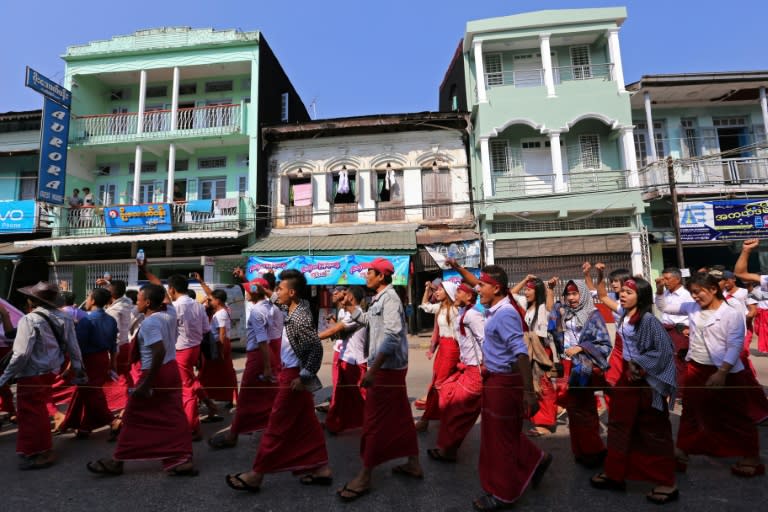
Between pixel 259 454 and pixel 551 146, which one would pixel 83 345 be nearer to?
pixel 259 454

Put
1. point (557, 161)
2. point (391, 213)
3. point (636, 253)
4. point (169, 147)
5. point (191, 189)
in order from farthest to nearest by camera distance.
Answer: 1. point (191, 189)
2. point (169, 147)
3. point (391, 213)
4. point (557, 161)
5. point (636, 253)

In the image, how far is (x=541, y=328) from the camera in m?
4.95

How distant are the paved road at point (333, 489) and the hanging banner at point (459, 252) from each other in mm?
9708

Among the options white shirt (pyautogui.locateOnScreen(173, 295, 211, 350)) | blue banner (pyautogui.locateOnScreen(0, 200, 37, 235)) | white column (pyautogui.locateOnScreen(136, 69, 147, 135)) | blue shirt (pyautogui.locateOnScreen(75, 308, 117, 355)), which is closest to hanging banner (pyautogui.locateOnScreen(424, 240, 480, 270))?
white shirt (pyautogui.locateOnScreen(173, 295, 211, 350))

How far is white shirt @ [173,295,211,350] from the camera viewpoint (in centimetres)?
468

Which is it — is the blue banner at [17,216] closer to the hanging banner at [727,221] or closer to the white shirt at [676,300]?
the white shirt at [676,300]

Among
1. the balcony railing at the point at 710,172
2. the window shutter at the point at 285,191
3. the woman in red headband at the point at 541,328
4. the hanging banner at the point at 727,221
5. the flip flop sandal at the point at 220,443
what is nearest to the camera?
the flip flop sandal at the point at 220,443

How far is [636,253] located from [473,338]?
38.9 ft

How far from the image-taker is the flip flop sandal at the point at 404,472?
3.38m

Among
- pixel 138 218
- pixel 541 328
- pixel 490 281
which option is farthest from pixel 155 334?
pixel 138 218

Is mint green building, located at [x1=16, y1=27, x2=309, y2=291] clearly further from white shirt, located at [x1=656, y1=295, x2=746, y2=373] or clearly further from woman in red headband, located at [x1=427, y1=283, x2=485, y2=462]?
white shirt, located at [x1=656, y1=295, x2=746, y2=373]

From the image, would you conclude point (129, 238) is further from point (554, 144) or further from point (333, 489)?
point (554, 144)

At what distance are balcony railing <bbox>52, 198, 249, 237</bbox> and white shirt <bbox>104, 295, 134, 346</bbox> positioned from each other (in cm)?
852

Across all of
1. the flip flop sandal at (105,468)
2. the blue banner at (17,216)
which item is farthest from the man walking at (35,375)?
the blue banner at (17,216)
